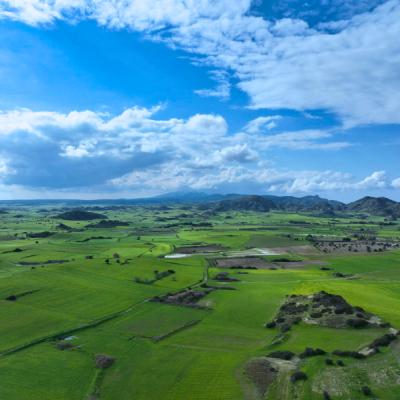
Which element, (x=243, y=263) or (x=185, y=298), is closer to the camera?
(x=185, y=298)

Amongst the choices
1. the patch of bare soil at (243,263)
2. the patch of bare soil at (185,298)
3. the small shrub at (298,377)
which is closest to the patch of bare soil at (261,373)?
the small shrub at (298,377)

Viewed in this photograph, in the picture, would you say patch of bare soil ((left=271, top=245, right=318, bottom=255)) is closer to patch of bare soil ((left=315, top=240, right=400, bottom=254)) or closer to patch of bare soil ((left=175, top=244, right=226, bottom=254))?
patch of bare soil ((left=315, top=240, right=400, bottom=254))

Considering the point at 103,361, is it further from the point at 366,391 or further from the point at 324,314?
the point at 324,314

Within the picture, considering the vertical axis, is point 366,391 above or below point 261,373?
above

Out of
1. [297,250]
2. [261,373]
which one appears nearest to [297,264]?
[297,250]

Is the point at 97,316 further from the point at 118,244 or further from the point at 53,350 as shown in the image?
the point at 118,244

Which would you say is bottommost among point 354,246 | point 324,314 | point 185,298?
point 185,298
